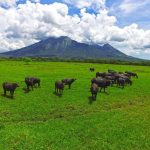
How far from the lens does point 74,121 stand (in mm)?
30391

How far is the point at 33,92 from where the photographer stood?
143 feet

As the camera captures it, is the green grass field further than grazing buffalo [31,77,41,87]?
No

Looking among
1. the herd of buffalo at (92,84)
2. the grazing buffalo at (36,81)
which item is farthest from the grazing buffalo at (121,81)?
the grazing buffalo at (36,81)

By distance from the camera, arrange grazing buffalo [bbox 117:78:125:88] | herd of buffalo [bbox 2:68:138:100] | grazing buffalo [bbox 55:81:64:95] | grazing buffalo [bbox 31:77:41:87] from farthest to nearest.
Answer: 1. grazing buffalo [bbox 117:78:125:88]
2. grazing buffalo [bbox 31:77:41:87]
3. grazing buffalo [bbox 55:81:64:95]
4. herd of buffalo [bbox 2:68:138:100]

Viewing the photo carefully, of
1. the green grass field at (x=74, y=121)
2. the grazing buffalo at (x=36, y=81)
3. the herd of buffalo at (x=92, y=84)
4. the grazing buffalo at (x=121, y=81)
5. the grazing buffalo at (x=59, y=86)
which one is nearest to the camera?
the green grass field at (x=74, y=121)

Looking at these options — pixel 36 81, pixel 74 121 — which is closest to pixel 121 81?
pixel 36 81

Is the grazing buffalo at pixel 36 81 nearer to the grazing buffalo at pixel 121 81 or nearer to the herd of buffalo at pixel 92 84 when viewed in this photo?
the herd of buffalo at pixel 92 84

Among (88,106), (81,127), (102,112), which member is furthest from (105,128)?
(88,106)

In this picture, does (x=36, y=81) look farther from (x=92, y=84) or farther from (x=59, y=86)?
(x=92, y=84)

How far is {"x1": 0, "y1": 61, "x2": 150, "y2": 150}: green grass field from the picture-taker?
24.1 m

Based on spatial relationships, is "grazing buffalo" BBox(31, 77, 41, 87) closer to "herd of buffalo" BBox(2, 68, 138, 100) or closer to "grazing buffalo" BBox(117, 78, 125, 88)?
"herd of buffalo" BBox(2, 68, 138, 100)

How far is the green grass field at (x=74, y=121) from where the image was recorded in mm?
24125

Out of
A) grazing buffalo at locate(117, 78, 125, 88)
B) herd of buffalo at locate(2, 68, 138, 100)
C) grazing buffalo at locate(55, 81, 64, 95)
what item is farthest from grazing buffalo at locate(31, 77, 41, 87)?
grazing buffalo at locate(117, 78, 125, 88)

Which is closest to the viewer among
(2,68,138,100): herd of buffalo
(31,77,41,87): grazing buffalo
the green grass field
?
the green grass field
